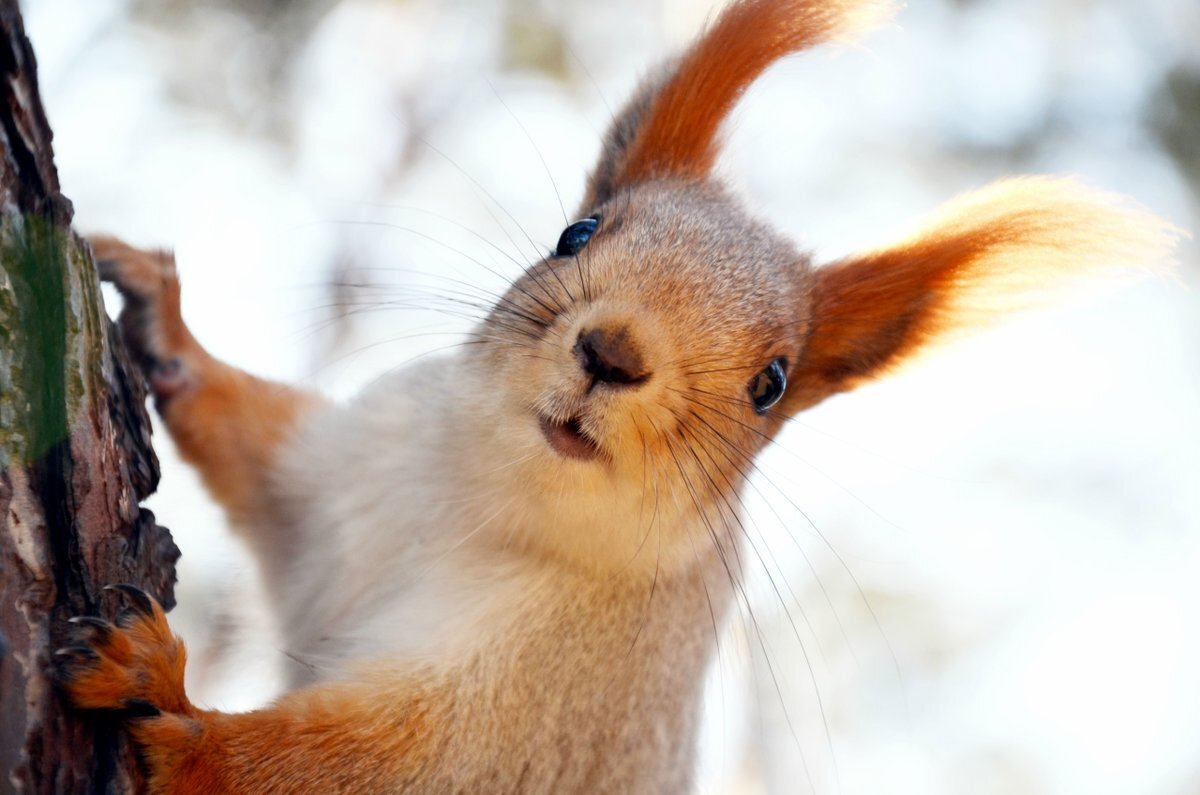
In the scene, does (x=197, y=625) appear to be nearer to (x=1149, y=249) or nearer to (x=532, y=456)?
(x=532, y=456)

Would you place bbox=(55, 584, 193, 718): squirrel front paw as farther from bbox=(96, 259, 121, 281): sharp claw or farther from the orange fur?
the orange fur

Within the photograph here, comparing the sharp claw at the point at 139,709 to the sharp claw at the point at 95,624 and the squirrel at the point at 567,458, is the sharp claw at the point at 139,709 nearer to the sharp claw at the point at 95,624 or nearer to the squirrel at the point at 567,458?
the squirrel at the point at 567,458

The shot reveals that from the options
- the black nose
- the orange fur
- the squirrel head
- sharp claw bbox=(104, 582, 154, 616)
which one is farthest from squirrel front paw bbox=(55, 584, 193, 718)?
the orange fur

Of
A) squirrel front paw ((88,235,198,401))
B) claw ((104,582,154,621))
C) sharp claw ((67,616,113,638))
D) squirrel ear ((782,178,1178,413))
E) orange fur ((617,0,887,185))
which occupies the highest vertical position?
orange fur ((617,0,887,185))

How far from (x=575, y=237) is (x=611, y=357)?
0.83 m

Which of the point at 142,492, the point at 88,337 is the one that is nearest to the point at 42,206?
the point at 88,337

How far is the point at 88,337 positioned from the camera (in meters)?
2.37

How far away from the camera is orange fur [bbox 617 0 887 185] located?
144 inches

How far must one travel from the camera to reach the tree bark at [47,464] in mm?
2092

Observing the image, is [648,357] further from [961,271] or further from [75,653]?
[75,653]

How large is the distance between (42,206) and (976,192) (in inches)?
107

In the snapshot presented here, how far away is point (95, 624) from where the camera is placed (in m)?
2.35

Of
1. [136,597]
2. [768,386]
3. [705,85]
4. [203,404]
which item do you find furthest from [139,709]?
[705,85]

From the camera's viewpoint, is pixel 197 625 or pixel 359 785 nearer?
pixel 359 785
